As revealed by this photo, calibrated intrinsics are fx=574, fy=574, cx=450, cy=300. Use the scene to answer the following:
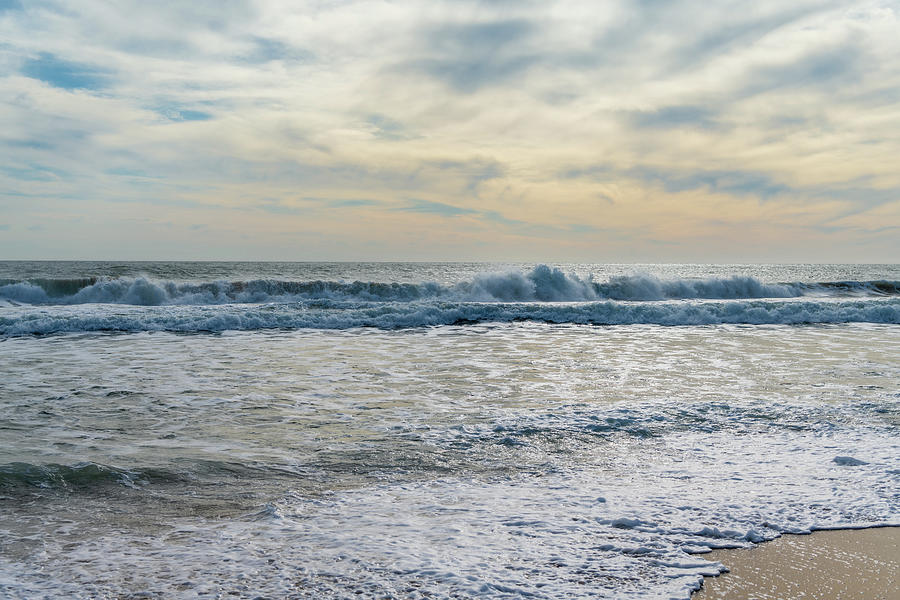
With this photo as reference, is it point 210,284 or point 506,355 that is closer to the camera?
point 506,355

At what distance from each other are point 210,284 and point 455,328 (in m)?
13.9

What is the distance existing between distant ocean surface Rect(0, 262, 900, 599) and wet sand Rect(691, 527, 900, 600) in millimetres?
121

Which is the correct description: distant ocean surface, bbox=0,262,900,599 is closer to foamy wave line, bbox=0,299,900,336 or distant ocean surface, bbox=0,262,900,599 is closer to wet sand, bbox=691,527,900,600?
wet sand, bbox=691,527,900,600

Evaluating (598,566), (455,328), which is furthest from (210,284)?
(598,566)

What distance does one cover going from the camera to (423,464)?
4965 millimetres

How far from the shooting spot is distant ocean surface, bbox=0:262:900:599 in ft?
10.5

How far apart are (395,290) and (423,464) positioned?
2048 cm

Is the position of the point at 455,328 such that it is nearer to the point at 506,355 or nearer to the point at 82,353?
the point at 506,355

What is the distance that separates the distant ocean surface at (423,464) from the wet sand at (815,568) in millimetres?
121

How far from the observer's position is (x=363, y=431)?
19.3ft

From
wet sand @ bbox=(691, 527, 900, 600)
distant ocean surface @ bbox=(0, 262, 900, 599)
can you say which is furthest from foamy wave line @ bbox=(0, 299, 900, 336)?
wet sand @ bbox=(691, 527, 900, 600)

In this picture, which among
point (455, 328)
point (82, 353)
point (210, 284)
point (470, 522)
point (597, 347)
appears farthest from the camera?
point (210, 284)

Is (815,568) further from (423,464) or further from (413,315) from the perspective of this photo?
(413,315)

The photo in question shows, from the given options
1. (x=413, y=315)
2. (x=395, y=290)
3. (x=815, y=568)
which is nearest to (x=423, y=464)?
(x=815, y=568)
